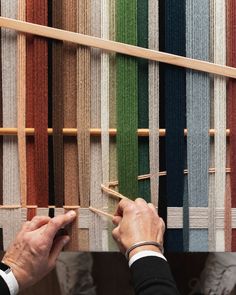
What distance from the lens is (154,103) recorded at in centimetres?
69

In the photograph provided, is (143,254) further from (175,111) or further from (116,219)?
(175,111)

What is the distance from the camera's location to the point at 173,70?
0.69m

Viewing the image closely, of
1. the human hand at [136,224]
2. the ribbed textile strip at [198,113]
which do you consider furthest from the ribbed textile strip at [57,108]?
the ribbed textile strip at [198,113]

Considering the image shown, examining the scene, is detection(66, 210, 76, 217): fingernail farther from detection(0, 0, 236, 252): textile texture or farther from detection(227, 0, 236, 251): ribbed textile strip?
detection(227, 0, 236, 251): ribbed textile strip

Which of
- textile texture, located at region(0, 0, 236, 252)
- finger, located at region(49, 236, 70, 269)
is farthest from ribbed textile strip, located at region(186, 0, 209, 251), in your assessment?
finger, located at region(49, 236, 70, 269)

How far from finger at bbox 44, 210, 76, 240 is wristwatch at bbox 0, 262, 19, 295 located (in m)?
0.09

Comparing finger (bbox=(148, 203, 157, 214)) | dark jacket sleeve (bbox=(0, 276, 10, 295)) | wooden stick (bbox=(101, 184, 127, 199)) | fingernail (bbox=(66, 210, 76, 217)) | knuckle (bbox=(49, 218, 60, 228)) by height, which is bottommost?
dark jacket sleeve (bbox=(0, 276, 10, 295))

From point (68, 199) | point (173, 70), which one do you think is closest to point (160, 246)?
point (68, 199)

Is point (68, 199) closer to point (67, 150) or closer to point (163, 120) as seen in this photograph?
point (67, 150)

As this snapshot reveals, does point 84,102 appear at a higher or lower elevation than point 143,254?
higher

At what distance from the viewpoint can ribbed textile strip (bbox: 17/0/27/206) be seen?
0.67 m

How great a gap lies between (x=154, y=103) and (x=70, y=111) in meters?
0.14

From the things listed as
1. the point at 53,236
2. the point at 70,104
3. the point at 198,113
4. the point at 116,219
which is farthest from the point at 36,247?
the point at 198,113

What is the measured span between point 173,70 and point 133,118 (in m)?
0.10
